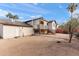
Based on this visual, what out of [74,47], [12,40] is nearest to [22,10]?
[12,40]

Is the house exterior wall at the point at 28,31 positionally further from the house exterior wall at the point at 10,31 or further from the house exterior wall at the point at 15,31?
the house exterior wall at the point at 10,31

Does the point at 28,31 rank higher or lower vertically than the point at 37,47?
higher

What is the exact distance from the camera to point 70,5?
11.7ft

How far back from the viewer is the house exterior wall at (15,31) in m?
3.59

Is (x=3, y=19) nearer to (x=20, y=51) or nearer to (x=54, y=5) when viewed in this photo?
(x=20, y=51)

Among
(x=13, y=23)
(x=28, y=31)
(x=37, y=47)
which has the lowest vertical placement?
(x=37, y=47)

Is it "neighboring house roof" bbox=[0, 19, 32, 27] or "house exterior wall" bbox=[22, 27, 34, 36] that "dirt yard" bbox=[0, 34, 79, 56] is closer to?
"house exterior wall" bbox=[22, 27, 34, 36]

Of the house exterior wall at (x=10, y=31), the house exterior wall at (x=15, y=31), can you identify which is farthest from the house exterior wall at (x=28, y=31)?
the house exterior wall at (x=10, y=31)

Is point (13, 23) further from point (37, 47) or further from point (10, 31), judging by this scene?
point (37, 47)

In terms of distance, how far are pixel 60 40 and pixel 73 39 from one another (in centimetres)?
21

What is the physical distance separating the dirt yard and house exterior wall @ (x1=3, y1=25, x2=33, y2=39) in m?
0.07

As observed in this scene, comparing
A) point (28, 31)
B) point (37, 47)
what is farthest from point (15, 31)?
point (37, 47)

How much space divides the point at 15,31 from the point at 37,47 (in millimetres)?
434

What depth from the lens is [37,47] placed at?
11.9ft
